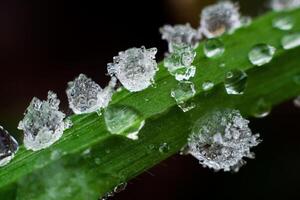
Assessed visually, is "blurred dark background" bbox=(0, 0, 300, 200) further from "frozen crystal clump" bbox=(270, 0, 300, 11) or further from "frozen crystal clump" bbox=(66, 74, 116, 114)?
"frozen crystal clump" bbox=(66, 74, 116, 114)

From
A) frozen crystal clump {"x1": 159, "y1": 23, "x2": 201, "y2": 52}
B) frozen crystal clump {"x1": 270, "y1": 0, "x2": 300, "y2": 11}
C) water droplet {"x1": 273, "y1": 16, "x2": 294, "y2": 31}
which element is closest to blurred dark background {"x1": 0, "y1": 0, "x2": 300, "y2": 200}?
frozen crystal clump {"x1": 270, "y1": 0, "x2": 300, "y2": 11}

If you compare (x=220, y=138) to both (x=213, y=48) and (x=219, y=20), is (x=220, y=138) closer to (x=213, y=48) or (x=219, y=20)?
(x=213, y=48)

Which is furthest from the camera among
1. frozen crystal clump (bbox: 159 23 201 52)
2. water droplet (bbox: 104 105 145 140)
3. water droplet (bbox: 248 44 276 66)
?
frozen crystal clump (bbox: 159 23 201 52)

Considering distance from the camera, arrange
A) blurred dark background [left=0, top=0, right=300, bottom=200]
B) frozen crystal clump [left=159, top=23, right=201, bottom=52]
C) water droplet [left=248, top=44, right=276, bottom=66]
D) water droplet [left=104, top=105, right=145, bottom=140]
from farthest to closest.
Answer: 1. blurred dark background [left=0, top=0, right=300, bottom=200]
2. frozen crystal clump [left=159, top=23, right=201, bottom=52]
3. water droplet [left=248, top=44, right=276, bottom=66]
4. water droplet [left=104, top=105, right=145, bottom=140]

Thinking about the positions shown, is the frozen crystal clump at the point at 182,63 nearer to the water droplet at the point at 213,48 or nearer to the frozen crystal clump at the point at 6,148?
the water droplet at the point at 213,48

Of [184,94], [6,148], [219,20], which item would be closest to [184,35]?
[219,20]

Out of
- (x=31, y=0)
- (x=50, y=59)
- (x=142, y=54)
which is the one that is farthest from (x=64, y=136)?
(x=31, y=0)
